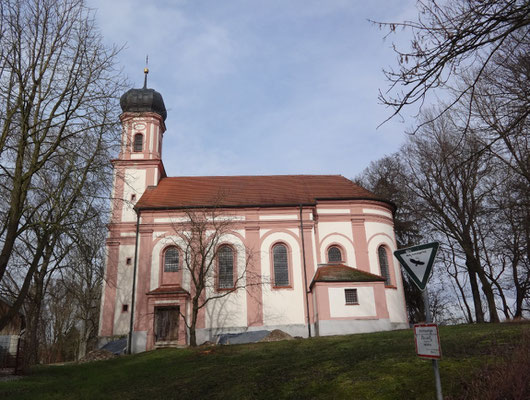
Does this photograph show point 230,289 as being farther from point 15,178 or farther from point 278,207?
point 15,178

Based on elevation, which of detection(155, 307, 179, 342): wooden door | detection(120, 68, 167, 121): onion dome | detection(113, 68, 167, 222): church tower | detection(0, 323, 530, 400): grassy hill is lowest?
detection(0, 323, 530, 400): grassy hill

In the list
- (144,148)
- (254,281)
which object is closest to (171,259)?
(254,281)

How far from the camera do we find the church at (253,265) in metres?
21.9

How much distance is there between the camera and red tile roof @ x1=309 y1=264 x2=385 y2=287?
21.9 m

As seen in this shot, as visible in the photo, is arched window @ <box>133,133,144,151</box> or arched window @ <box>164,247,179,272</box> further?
arched window @ <box>133,133,144,151</box>

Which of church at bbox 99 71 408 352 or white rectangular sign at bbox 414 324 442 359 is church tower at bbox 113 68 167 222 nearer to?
church at bbox 99 71 408 352

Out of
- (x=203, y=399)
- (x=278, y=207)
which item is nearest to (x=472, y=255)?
(x=278, y=207)

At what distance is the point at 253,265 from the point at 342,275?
203 inches

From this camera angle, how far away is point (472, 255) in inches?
890

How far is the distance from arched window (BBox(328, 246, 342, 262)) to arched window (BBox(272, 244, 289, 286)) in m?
2.71

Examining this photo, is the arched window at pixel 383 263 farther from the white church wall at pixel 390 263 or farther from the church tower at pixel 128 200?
the church tower at pixel 128 200

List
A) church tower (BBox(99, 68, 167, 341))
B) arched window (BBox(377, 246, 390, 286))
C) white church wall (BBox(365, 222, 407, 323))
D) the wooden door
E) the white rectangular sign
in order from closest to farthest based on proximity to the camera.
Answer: the white rectangular sign
the wooden door
church tower (BBox(99, 68, 167, 341))
white church wall (BBox(365, 222, 407, 323))
arched window (BBox(377, 246, 390, 286))

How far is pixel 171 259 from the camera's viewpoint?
24312 mm

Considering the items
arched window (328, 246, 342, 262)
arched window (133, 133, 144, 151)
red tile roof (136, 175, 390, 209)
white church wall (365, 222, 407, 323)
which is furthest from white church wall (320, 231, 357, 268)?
arched window (133, 133, 144, 151)
